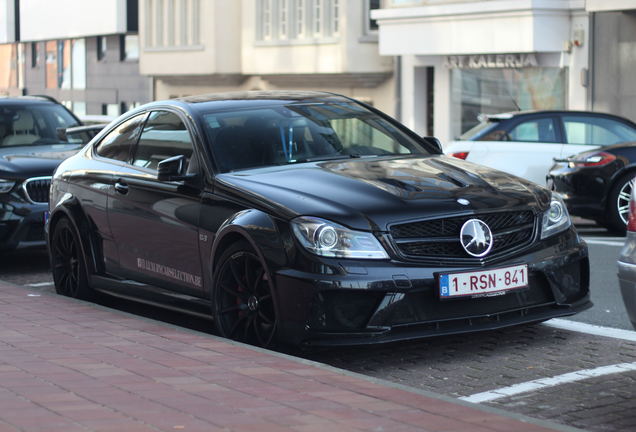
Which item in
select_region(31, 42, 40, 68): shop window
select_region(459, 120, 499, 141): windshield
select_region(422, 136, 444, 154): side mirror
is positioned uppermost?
select_region(31, 42, 40, 68): shop window

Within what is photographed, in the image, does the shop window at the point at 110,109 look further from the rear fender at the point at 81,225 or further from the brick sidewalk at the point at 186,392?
the brick sidewalk at the point at 186,392

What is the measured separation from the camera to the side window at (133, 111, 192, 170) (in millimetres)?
8742

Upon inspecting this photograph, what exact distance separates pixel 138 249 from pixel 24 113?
5788mm

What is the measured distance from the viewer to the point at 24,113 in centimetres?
1427

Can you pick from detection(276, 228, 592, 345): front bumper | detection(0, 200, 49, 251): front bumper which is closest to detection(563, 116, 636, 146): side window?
detection(0, 200, 49, 251): front bumper

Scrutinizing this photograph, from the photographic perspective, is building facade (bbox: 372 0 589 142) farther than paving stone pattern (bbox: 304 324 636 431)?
Yes

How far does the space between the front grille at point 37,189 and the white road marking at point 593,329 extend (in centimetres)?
539

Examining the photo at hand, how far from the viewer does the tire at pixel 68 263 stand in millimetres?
9812

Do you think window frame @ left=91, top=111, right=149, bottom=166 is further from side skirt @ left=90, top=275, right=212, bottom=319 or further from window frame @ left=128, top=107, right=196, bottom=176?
side skirt @ left=90, top=275, right=212, bottom=319

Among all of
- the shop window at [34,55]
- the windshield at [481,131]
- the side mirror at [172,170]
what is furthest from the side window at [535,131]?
the shop window at [34,55]

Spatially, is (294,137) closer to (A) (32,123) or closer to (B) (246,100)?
(B) (246,100)

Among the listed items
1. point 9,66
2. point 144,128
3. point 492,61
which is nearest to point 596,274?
point 144,128

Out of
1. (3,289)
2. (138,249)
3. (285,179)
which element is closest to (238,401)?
(285,179)

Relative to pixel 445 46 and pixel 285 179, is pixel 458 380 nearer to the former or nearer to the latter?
pixel 285 179
